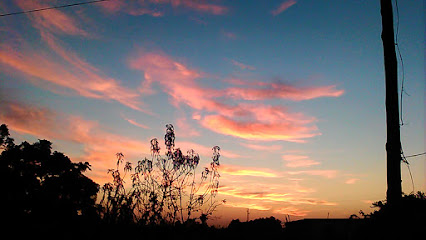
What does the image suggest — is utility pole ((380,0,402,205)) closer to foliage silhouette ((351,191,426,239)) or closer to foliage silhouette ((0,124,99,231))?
foliage silhouette ((351,191,426,239))

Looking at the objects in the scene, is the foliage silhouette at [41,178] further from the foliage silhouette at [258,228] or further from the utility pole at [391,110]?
the utility pole at [391,110]

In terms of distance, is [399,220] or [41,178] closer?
[399,220]

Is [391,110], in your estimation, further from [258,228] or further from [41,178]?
[41,178]

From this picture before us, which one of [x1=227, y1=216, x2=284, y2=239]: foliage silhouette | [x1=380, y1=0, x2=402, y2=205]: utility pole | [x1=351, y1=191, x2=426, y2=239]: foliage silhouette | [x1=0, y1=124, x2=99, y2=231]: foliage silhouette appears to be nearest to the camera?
[x1=351, y1=191, x2=426, y2=239]: foliage silhouette

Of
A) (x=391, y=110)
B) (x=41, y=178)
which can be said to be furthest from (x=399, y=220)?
(x=41, y=178)

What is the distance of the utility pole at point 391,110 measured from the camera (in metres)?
8.96

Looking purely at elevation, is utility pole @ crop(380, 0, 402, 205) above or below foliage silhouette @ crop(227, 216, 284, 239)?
above

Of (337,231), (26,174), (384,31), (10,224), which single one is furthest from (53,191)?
(384,31)

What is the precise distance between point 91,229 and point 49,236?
973 millimetres

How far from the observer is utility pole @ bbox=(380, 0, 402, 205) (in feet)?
29.4

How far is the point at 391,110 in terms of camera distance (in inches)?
369

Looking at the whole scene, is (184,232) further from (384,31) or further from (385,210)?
(384,31)

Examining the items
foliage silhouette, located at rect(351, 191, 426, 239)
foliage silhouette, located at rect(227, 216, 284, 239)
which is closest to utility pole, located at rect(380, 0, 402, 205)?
foliage silhouette, located at rect(351, 191, 426, 239)

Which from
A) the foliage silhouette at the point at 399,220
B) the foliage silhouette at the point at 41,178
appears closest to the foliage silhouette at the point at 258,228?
the foliage silhouette at the point at 399,220
